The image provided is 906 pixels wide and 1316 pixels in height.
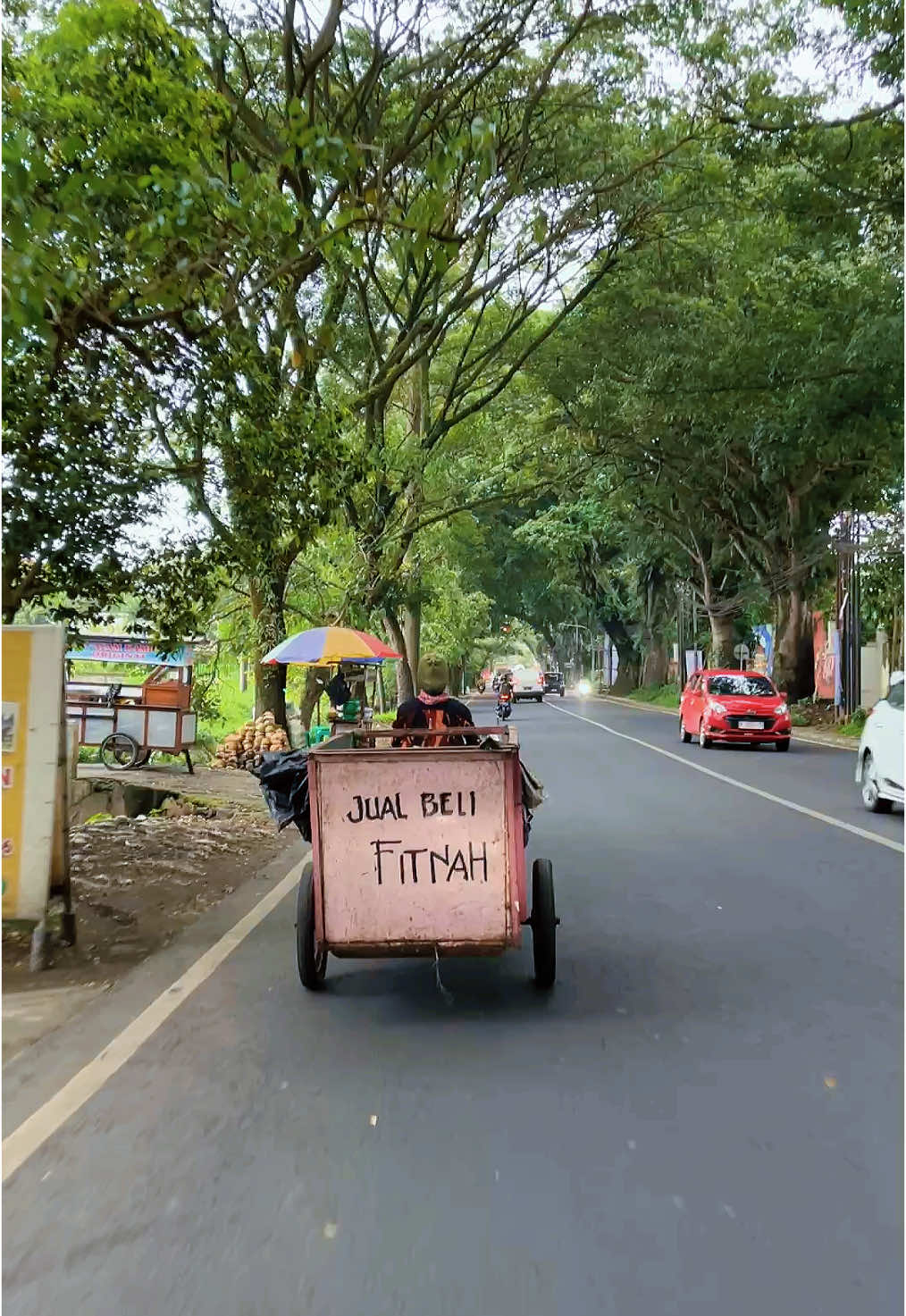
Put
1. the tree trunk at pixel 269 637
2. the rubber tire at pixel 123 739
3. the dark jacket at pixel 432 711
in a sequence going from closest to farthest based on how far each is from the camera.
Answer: the dark jacket at pixel 432 711
the tree trunk at pixel 269 637
the rubber tire at pixel 123 739

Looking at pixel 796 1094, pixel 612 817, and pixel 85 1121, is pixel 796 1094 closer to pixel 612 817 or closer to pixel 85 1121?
pixel 85 1121

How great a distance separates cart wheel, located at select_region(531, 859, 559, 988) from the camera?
18.1 feet

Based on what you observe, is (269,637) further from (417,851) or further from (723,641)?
(723,641)

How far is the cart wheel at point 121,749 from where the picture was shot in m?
17.2

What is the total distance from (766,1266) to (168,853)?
784 centimetres

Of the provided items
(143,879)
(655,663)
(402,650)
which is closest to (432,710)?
(143,879)

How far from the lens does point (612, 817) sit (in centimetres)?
1210

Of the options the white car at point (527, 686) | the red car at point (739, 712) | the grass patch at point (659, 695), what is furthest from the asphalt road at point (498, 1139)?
the white car at point (527, 686)

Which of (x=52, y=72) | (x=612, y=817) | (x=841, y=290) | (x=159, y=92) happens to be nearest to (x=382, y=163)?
(x=159, y=92)

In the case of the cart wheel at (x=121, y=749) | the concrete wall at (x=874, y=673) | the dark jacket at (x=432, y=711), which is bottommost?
the cart wheel at (x=121, y=749)

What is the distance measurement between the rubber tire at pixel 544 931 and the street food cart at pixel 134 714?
1201cm

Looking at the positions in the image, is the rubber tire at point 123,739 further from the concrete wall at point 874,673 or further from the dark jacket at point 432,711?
the concrete wall at point 874,673

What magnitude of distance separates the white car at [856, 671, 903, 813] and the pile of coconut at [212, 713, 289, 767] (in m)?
8.41


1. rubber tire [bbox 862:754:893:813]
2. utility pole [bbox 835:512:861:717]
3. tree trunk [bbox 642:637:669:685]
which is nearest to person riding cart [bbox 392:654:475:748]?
rubber tire [bbox 862:754:893:813]
